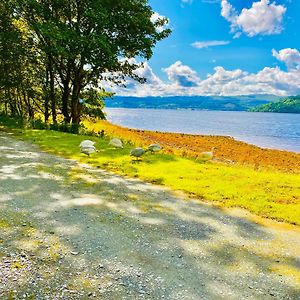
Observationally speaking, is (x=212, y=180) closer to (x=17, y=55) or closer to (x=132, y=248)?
(x=132, y=248)

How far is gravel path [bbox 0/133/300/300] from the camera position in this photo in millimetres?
6121

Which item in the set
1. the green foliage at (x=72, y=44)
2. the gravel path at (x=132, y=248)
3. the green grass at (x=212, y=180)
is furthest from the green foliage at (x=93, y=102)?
the gravel path at (x=132, y=248)

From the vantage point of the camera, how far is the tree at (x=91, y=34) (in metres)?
27.3

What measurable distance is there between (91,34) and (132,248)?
24.4 metres

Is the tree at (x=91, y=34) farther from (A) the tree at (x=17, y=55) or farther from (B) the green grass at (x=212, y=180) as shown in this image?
(B) the green grass at (x=212, y=180)

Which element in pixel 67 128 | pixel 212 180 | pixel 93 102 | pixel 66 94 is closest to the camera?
pixel 212 180

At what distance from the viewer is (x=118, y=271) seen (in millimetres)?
6609

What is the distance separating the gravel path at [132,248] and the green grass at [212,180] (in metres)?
1.23

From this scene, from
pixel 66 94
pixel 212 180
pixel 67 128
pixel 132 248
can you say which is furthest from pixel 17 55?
pixel 132 248

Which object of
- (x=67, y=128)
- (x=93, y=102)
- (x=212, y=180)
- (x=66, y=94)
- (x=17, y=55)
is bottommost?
(x=212, y=180)

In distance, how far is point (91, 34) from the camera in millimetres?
28500

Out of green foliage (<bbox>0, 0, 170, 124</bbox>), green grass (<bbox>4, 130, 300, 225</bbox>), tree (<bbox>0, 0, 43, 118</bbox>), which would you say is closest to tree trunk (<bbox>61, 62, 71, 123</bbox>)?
green foliage (<bbox>0, 0, 170, 124</bbox>)

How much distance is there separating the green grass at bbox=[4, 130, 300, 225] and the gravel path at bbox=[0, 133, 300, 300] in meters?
1.23

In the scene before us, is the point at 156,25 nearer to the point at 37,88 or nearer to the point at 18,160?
the point at 37,88
